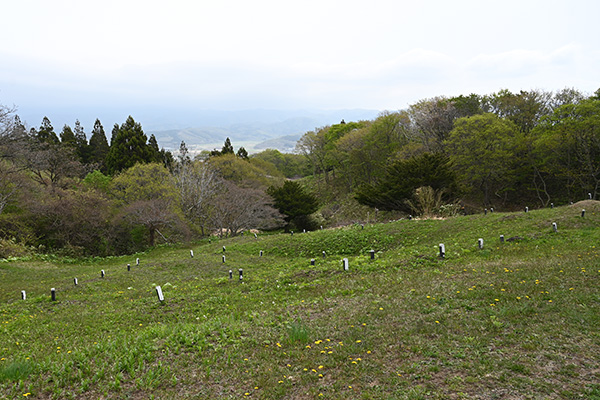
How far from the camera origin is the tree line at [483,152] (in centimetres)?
2755

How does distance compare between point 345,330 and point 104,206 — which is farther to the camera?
point 104,206

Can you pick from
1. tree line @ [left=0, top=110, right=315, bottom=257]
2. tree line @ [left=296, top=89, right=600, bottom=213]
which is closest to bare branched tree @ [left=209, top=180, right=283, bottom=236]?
tree line @ [left=0, top=110, right=315, bottom=257]

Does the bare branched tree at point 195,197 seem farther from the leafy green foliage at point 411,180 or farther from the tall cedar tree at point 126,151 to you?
the leafy green foliage at point 411,180

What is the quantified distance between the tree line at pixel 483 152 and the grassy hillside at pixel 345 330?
44.5 ft

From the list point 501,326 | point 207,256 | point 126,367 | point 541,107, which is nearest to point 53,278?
point 207,256

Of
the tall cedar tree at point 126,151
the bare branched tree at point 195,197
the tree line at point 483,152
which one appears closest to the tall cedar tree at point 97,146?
the tall cedar tree at point 126,151

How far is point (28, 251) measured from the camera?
23422 millimetres

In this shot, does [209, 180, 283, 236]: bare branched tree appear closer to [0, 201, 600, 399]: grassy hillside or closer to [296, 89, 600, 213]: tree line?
[296, 89, 600, 213]: tree line

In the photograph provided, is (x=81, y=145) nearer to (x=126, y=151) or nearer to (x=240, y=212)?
(x=126, y=151)

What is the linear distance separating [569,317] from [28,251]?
30.2m

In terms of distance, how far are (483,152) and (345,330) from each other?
30.6 metres

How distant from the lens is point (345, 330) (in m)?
7.14

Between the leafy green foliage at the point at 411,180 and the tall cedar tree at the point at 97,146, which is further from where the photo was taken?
the tall cedar tree at the point at 97,146

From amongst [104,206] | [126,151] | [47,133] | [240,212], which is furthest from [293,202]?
[47,133]
